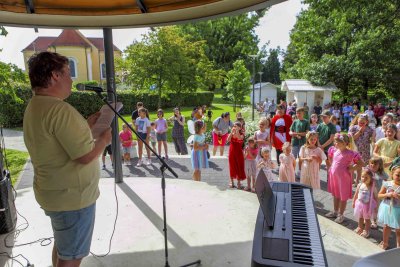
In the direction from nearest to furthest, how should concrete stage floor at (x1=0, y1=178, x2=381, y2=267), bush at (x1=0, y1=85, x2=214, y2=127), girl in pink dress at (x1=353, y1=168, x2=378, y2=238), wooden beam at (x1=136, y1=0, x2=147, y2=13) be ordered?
concrete stage floor at (x1=0, y1=178, x2=381, y2=267)
wooden beam at (x1=136, y1=0, x2=147, y2=13)
girl in pink dress at (x1=353, y1=168, x2=378, y2=238)
bush at (x1=0, y1=85, x2=214, y2=127)

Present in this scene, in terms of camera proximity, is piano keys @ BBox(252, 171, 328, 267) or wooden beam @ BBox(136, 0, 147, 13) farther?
wooden beam @ BBox(136, 0, 147, 13)

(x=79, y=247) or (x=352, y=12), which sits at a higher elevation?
(x=352, y=12)

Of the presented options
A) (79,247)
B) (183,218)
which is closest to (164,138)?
(183,218)

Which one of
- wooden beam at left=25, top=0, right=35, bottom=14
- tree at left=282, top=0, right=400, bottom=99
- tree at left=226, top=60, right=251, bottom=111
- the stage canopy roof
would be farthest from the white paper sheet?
tree at left=226, top=60, right=251, bottom=111

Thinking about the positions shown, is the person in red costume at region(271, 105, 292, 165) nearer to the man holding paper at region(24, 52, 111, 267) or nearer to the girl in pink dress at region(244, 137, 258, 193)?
the girl in pink dress at region(244, 137, 258, 193)

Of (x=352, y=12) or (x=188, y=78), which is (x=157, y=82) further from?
(x=352, y=12)

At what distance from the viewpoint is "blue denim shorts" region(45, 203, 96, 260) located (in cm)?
215

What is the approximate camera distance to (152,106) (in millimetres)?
27547

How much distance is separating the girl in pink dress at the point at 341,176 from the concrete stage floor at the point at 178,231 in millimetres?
1202

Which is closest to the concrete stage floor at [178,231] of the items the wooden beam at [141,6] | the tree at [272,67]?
the wooden beam at [141,6]

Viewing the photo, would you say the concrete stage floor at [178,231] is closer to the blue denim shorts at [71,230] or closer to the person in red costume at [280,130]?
the blue denim shorts at [71,230]

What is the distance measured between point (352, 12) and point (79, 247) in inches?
950

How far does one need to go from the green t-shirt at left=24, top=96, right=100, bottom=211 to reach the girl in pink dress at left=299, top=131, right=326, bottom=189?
465 cm

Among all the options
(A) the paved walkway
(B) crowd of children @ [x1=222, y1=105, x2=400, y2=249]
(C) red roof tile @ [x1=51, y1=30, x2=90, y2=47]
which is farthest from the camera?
(C) red roof tile @ [x1=51, y1=30, x2=90, y2=47]
